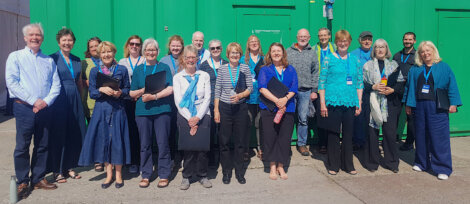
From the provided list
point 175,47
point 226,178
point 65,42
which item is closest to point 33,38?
point 65,42

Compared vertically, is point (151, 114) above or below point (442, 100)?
below

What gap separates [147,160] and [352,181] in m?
2.66

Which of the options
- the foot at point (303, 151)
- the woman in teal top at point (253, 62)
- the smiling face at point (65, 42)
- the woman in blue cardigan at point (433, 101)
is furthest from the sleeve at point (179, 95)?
the woman in blue cardigan at point (433, 101)

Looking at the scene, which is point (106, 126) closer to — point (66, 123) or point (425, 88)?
point (66, 123)

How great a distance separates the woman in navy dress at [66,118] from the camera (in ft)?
14.0

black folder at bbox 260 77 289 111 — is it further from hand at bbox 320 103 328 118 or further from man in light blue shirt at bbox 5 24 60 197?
man in light blue shirt at bbox 5 24 60 197

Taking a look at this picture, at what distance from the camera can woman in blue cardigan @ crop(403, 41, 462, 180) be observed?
4602mm

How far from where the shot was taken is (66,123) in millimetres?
4410

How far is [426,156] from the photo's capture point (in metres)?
4.87

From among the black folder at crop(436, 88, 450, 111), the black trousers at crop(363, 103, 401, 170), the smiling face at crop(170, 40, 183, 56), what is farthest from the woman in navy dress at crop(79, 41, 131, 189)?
the black folder at crop(436, 88, 450, 111)

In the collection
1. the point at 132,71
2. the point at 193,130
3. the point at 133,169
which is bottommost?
the point at 133,169

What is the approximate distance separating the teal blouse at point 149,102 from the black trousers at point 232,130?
698 mm

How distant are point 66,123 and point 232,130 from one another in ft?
7.02

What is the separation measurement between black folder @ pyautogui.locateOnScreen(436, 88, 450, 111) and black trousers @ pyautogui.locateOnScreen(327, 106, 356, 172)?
1.10m
